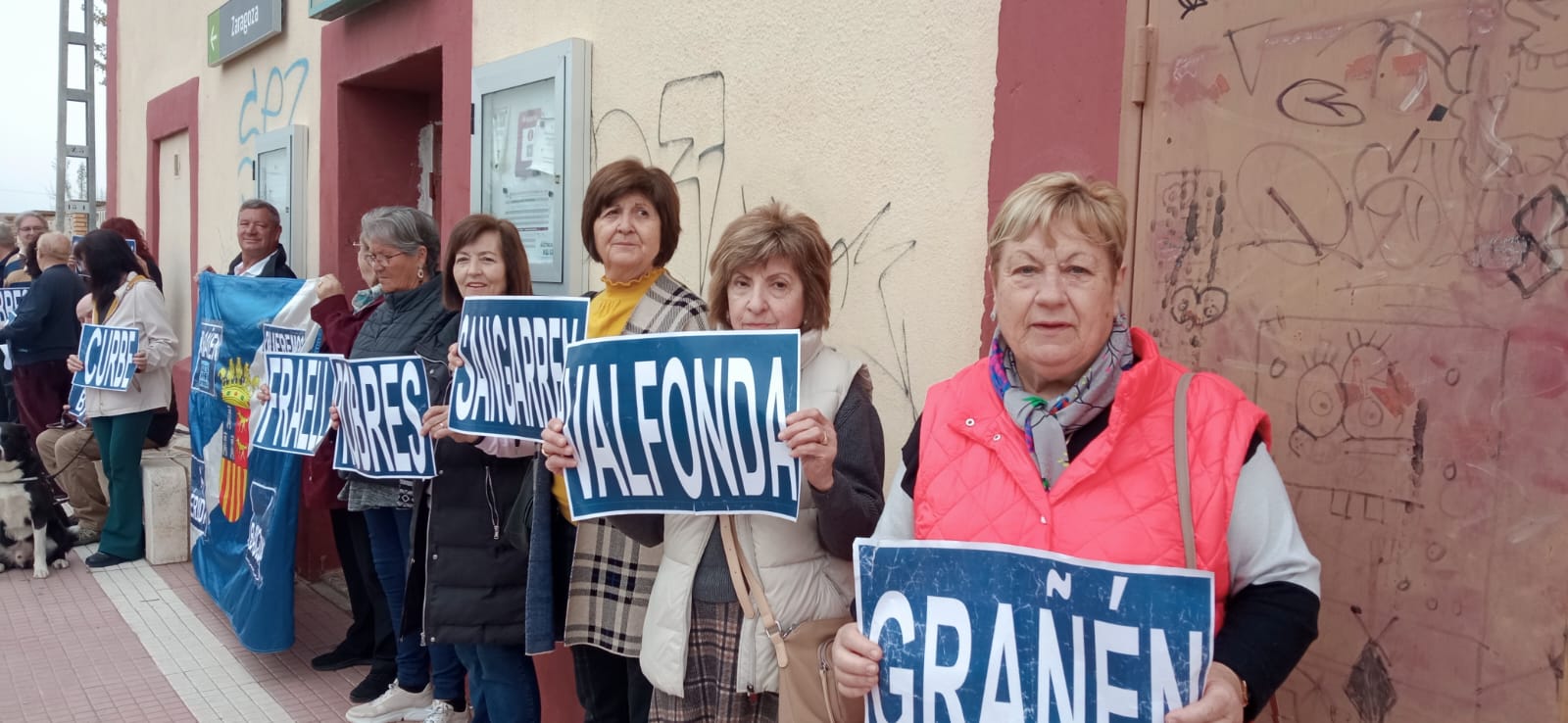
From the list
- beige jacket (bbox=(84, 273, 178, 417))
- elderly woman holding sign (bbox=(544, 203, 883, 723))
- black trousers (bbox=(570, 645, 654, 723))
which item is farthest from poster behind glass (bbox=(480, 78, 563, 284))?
beige jacket (bbox=(84, 273, 178, 417))

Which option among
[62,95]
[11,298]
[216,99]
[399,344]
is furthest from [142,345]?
[62,95]

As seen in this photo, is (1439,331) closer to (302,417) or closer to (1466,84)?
(1466,84)

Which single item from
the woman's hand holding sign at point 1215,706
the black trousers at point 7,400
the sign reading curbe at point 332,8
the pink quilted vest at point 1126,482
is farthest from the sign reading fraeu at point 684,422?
the black trousers at point 7,400

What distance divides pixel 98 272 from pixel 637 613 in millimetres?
5592

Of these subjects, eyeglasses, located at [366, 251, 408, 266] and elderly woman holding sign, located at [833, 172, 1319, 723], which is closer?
elderly woman holding sign, located at [833, 172, 1319, 723]

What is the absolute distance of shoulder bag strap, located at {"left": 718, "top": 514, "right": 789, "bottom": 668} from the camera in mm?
2260

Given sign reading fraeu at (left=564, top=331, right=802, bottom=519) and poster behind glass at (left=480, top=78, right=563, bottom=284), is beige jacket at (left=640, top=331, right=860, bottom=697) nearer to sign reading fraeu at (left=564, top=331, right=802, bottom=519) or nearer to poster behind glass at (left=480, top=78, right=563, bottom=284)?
sign reading fraeu at (left=564, top=331, right=802, bottom=519)

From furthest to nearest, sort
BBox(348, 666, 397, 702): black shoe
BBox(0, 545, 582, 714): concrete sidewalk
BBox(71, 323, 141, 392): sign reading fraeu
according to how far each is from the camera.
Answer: BBox(71, 323, 141, 392): sign reading fraeu
BBox(348, 666, 397, 702): black shoe
BBox(0, 545, 582, 714): concrete sidewalk

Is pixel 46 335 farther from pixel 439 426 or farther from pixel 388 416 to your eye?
pixel 439 426

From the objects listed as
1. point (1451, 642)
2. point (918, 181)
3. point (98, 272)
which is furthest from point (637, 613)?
point (98, 272)

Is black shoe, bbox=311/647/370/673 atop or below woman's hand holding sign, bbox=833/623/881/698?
below

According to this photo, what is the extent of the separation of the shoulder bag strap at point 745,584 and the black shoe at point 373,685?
306cm

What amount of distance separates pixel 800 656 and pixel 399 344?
224cm

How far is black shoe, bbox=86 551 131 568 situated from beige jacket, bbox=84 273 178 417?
3.13ft
